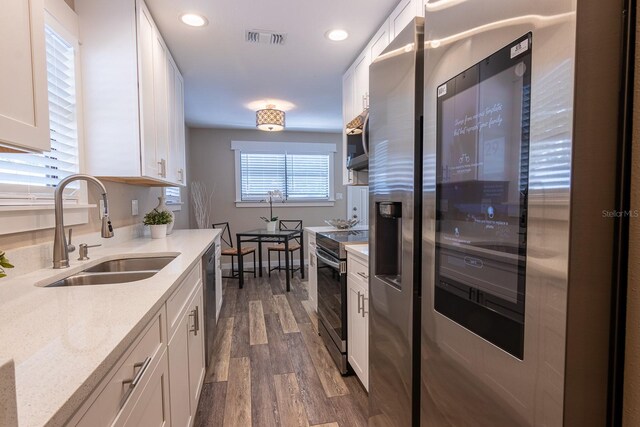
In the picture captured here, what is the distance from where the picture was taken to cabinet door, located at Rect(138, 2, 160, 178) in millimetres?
1936

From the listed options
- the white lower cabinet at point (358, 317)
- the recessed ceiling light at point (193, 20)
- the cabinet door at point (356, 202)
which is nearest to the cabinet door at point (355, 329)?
the white lower cabinet at point (358, 317)

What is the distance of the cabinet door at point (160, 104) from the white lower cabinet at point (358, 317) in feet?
4.76

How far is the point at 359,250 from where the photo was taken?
1.93 metres

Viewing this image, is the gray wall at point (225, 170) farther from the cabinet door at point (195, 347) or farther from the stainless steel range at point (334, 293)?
the cabinet door at point (195, 347)

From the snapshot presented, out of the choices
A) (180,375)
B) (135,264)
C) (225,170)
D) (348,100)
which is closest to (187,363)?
(180,375)

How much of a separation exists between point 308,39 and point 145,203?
2046 millimetres

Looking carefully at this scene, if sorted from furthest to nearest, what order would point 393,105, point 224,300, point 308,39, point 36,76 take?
point 224,300 < point 308,39 < point 393,105 < point 36,76

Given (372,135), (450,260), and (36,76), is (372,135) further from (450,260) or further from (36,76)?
(36,76)

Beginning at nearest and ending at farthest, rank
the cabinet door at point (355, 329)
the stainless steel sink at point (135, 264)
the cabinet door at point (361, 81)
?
the stainless steel sink at point (135, 264) < the cabinet door at point (355, 329) < the cabinet door at point (361, 81)

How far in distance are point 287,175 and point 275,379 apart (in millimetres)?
3899

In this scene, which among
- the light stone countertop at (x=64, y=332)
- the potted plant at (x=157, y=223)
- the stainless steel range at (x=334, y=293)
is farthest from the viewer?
the potted plant at (x=157, y=223)

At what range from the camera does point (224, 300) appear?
3.86 m

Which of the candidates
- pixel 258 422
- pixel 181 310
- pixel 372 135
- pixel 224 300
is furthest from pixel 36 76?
pixel 224 300

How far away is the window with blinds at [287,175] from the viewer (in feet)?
Answer: 18.0
